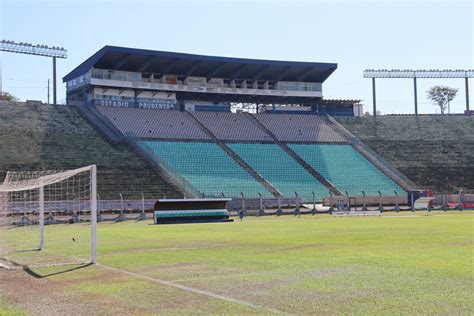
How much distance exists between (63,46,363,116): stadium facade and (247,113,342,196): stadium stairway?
4.36 metres

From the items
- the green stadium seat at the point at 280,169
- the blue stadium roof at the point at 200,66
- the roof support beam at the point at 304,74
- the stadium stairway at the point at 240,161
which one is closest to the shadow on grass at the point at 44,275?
the stadium stairway at the point at 240,161

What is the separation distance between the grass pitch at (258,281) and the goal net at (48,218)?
0.79 meters

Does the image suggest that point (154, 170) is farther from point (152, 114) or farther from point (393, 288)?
point (393, 288)

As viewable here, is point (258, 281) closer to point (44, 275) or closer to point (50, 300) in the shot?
point (50, 300)

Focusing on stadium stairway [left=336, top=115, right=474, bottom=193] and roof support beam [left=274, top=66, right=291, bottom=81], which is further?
roof support beam [left=274, top=66, right=291, bottom=81]

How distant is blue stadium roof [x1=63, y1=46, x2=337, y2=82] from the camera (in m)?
67.1

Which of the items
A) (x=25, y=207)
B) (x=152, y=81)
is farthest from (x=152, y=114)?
(x=25, y=207)

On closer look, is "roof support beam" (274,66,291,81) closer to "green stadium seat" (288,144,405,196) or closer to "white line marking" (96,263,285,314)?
"green stadium seat" (288,144,405,196)

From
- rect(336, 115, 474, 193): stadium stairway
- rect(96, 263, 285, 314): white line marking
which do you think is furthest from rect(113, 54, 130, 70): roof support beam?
rect(96, 263, 285, 314): white line marking

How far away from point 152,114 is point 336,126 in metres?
22.7

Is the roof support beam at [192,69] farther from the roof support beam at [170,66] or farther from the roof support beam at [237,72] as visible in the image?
the roof support beam at [237,72]

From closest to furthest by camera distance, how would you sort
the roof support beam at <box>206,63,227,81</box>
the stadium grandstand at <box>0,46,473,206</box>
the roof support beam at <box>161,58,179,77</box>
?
the stadium grandstand at <box>0,46,473,206</box> < the roof support beam at <box>161,58,179,77</box> < the roof support beam at <box>206,63,227,81</box>

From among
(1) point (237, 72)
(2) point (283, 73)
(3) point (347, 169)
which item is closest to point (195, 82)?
(1) point (237, 72)

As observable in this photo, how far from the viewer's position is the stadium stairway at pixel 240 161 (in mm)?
57838
